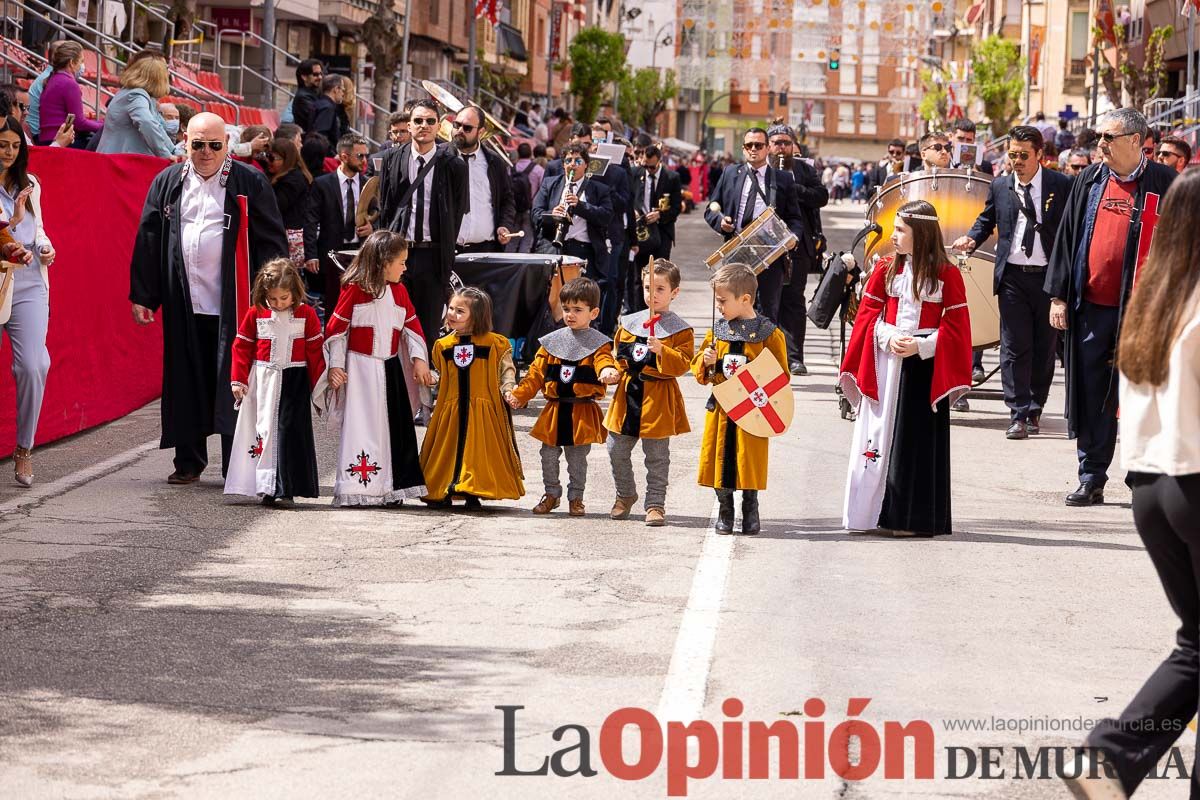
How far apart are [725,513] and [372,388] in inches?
74.4

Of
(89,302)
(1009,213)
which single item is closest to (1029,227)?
(1009,213)

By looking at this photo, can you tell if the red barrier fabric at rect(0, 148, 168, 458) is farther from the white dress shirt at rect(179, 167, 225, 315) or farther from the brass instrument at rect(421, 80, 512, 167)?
the brass instrument at rect(421, 80, 512, 167)

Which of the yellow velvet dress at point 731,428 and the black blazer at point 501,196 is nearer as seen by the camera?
the yellow velvet dress at point 731,428

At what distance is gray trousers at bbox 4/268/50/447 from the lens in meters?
10.1

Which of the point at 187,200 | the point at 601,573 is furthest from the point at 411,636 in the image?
the point at 187,200

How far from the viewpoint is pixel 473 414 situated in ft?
32.1

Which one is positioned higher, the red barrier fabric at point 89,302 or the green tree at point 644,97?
the green tree at point 644,97

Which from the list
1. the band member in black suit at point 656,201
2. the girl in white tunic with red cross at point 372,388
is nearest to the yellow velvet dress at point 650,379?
the girl in white tunic with red cross at point 372,388

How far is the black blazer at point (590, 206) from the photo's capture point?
16.0 meters

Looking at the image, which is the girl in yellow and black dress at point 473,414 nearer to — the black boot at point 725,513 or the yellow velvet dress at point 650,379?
the yellow velvet dress at point 650,379

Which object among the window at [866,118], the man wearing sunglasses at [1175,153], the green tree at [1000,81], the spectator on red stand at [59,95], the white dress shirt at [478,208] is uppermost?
the window at [866,118]

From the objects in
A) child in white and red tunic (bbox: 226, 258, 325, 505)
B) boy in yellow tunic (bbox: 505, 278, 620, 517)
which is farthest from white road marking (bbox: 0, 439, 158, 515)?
boy in yellow tunic (bbox: 505, 278, 620, 517)

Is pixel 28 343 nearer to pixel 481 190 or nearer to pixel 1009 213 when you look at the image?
pixel 481 190

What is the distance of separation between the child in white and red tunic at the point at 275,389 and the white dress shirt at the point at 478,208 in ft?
15.8
